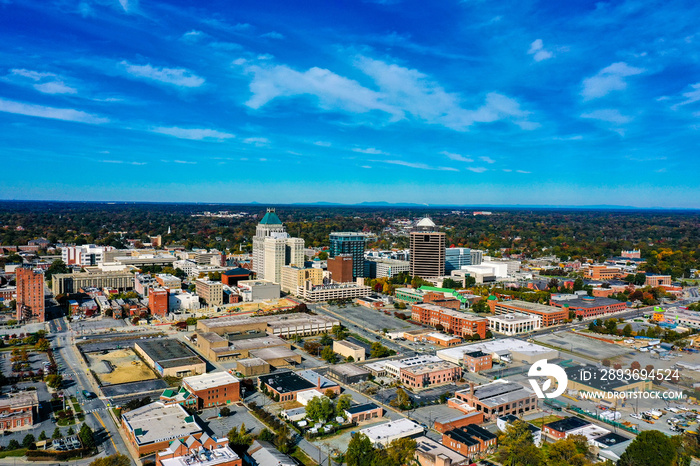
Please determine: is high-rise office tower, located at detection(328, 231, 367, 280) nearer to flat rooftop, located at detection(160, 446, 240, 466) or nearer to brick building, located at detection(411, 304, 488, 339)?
brick building, located at detection(411, 304, 488, 339)

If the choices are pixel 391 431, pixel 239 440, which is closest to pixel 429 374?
pixel 391 431

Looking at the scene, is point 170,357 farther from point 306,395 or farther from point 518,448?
point 518,448

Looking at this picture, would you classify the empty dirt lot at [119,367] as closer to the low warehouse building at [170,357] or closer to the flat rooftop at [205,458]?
the low warehouse building at [170,357]

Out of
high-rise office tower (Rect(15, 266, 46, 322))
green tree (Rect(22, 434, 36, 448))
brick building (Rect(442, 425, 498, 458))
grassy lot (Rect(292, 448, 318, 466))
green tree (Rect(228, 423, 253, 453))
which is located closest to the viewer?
grassy lot (Rect(292, 448, 318, 466))

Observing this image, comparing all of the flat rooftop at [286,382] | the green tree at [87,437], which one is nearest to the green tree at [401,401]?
the flat rooftop at [286,382]

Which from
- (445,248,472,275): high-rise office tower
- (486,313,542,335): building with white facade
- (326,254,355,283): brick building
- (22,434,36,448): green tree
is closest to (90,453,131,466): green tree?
(22,434,36,448): green tree

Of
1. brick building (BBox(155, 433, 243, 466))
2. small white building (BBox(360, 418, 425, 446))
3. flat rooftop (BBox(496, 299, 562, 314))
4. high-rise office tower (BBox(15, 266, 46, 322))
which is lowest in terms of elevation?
small white building (BBox(360, 418, 425, 446))
